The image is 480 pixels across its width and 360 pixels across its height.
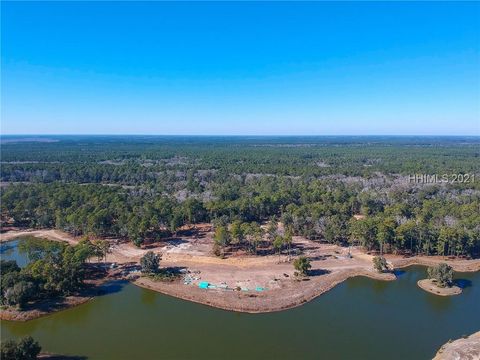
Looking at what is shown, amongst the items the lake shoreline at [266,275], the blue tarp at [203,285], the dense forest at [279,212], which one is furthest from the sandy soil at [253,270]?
the dense forest at [279,212]

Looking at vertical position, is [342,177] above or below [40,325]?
above

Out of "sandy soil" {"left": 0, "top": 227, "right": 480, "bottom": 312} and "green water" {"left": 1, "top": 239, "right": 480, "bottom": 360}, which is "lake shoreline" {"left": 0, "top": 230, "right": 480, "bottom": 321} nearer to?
"sandy soil" {"left": 0, "top": 227, "right": 480, "bottom": 312}

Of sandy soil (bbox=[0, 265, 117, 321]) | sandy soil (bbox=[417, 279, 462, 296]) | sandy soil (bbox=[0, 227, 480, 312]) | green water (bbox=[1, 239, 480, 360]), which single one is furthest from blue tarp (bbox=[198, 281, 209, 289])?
sandy soil (bbox=[417, 279, 462, 296])

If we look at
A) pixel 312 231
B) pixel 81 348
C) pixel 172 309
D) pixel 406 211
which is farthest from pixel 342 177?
pixel 81 348

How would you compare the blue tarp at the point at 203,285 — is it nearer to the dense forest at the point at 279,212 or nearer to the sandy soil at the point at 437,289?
the dense forest at the point at 279,212

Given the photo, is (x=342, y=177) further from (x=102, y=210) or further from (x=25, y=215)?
(x=25, y=215)

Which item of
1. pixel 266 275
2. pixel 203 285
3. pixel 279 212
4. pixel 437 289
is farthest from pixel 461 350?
pixel 279 212
